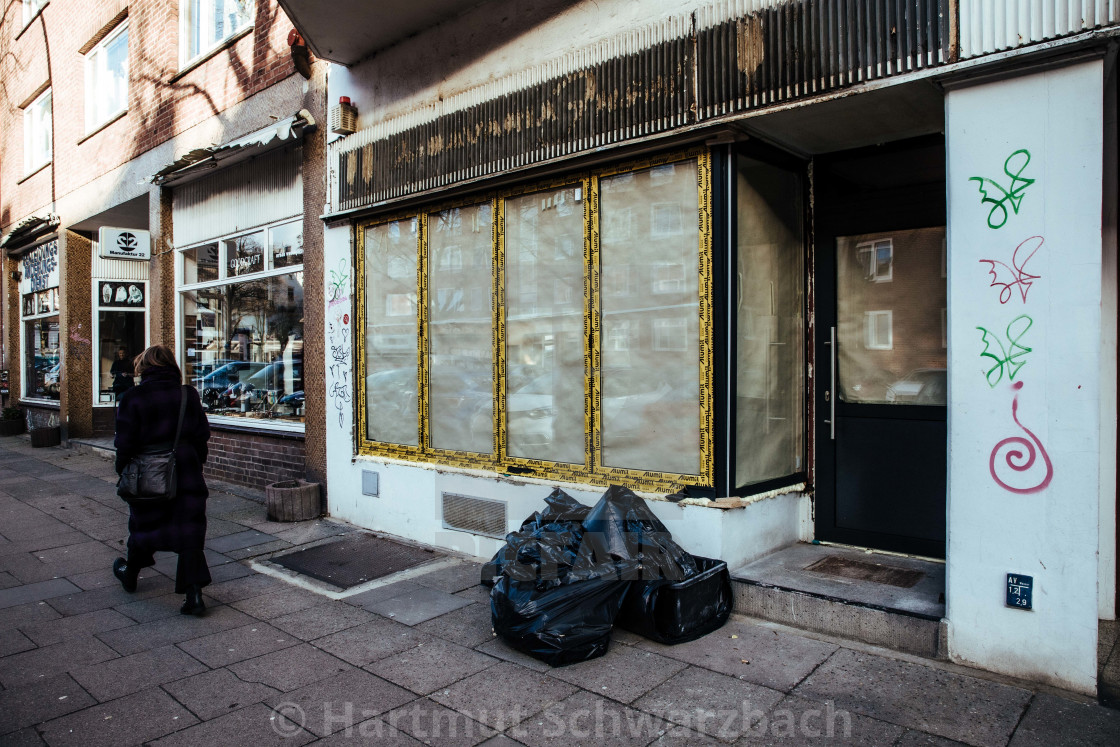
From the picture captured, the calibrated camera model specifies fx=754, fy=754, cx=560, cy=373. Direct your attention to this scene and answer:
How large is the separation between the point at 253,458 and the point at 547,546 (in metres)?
5.92

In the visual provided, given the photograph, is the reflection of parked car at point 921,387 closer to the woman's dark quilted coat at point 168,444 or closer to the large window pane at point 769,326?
the large window pane at point 769,326

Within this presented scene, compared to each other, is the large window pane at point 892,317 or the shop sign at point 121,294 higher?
the shop sign at point 121,294

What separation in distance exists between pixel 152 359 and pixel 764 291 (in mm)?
4170

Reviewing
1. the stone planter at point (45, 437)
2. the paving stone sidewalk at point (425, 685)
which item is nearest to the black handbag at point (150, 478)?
the paving stone sidewalk at point (425, 685)

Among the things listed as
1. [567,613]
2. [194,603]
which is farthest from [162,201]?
[567,613]

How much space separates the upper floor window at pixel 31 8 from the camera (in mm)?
14238

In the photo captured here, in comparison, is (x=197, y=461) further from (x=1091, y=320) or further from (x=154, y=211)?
(x=154, y=211)

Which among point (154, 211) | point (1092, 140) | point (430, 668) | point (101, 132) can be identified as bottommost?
point (430, 668)

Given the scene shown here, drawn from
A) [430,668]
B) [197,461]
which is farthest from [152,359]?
[430,668]

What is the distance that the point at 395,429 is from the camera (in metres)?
7.16

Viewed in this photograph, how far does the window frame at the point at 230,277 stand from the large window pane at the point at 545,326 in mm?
3182

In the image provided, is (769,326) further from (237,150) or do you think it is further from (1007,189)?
(237,150)

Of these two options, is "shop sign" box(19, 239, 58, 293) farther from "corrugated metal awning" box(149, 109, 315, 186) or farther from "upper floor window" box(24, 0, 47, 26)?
"corrugated metal awning" box(149, 109, 315, 186)

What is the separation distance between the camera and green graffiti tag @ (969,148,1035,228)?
371 centimetres
